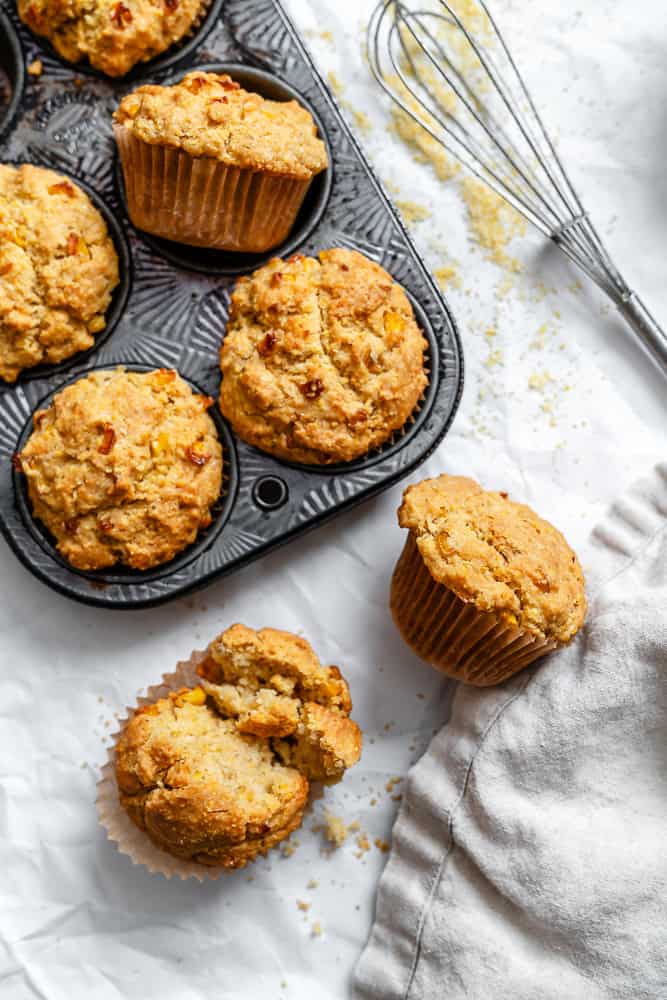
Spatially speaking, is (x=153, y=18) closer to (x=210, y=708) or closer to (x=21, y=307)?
(x=21, y=307)

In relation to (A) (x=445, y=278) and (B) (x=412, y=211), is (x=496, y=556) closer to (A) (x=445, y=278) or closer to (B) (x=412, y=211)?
(A) (x=445, y=278)

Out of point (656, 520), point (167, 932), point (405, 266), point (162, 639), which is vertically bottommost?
point (167, 932)

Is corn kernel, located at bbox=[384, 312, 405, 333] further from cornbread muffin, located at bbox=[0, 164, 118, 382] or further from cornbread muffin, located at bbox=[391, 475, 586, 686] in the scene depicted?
cornbread muffin, located at bbox=[0, 164, 118, 382]

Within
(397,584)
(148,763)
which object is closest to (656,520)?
(397,584)

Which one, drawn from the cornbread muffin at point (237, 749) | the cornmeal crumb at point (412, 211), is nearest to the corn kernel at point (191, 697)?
the cornbread muffin at point (237, 749)

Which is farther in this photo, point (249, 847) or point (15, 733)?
point (15, 733)

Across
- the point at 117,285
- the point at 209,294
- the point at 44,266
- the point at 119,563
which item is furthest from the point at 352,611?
the point at 44,266
